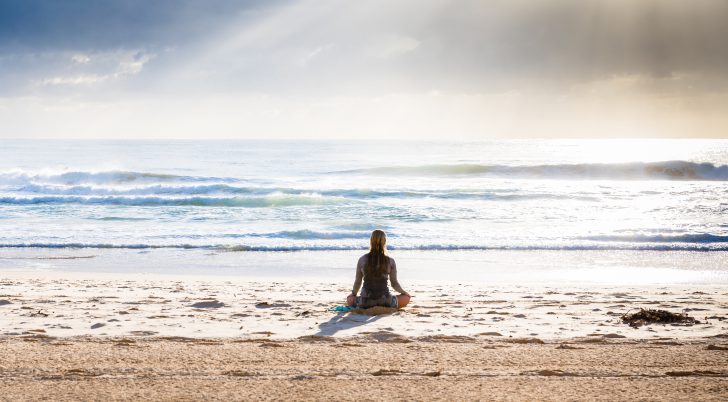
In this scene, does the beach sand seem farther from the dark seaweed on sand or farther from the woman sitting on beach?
the woman sitting on beach

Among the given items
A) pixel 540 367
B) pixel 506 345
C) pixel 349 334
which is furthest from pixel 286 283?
pixel 540 367

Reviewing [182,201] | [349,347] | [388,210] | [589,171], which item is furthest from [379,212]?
[589,171]

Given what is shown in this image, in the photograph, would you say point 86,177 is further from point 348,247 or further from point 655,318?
point 655,318

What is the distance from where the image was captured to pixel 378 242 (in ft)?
23.8

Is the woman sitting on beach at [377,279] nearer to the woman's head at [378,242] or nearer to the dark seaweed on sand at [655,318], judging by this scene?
the woman's head at [378,242]

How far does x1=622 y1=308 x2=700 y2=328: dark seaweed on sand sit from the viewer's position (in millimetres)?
6379

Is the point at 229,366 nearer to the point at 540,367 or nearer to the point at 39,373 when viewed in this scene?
the point at 39,373

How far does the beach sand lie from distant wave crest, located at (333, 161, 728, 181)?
105 ft

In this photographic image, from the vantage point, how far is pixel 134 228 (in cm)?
1762

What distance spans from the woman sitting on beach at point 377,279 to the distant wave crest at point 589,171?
33183 mm

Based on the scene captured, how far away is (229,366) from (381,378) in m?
1.23

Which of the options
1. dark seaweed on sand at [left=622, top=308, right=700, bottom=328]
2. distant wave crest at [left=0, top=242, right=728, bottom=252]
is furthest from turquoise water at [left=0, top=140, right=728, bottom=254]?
dark seaweed on sand at [left=622, top=308, right=700, bottom=328]

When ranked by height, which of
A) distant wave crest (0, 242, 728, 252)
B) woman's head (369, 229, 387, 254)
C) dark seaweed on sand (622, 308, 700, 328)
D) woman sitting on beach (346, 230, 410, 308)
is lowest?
distant wave crest (0, 242, 728, 252)

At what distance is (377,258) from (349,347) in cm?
209
